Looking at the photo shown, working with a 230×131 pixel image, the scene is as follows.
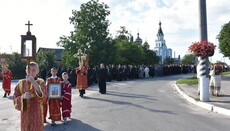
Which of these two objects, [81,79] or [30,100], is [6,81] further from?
[30,100]

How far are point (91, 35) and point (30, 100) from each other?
3177 cm

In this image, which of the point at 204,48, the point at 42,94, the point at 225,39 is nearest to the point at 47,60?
the point at 225,39

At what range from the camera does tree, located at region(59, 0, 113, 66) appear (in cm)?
3594

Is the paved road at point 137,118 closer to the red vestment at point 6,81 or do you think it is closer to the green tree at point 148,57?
the red vestment at point 6,81

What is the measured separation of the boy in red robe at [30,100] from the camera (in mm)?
4703

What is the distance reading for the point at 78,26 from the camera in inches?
1464

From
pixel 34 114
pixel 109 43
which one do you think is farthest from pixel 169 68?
pixel 34 114

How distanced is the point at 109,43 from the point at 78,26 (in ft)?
17.1

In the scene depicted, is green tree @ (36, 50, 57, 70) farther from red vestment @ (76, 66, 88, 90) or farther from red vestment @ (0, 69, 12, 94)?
red vestment @ (76, 66, 88, 90)

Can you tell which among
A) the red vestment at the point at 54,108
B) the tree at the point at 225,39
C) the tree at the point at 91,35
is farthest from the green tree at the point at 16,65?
the red vestment at the point at 54,108

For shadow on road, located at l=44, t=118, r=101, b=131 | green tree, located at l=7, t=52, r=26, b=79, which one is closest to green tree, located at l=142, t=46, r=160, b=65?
green tree, located at l=7, t=52, r=26, b=79

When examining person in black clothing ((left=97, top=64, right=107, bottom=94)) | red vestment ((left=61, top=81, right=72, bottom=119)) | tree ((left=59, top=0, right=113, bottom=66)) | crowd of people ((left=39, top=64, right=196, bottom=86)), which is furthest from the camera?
tree ((left=59, top=0, right=113, bottom=66))

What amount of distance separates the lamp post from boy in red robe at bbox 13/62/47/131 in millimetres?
8520

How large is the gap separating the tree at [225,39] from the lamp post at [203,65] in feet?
105
